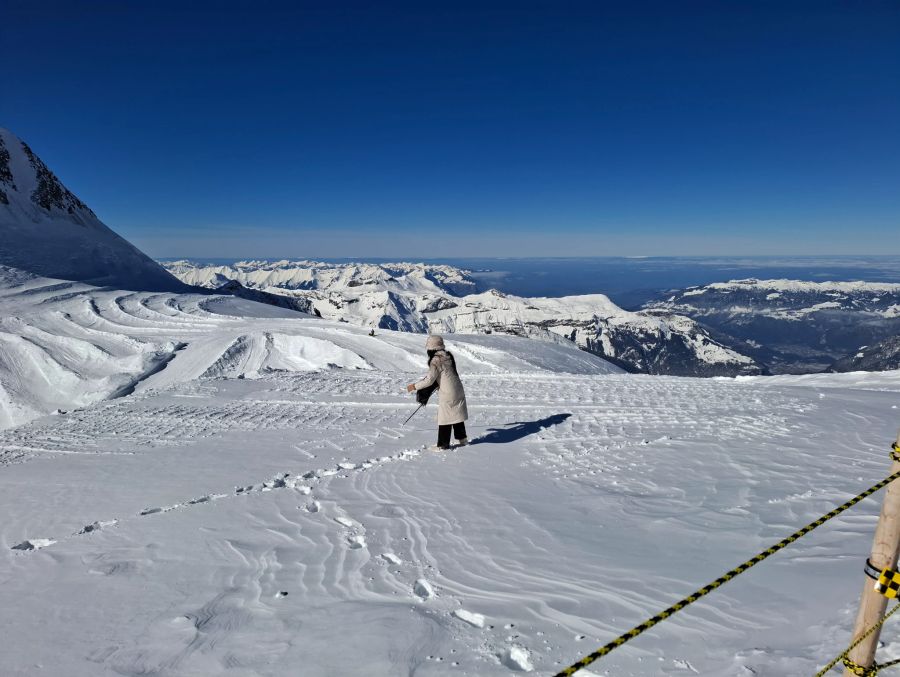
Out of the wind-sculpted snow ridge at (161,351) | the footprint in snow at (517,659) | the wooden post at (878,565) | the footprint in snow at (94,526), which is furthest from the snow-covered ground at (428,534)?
the wind-sculpted snow ridge at (161,351)

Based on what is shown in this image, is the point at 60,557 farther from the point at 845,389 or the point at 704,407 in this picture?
the point at 845,389

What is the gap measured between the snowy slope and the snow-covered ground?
36282 millimetres

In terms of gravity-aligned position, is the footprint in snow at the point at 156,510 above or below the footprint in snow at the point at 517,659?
below

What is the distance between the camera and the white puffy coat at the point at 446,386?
836cm

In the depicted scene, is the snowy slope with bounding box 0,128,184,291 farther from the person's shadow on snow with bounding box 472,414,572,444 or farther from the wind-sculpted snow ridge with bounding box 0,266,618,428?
the person's shadow on snow with bounding box 472,414,572,444

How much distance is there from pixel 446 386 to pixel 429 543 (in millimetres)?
3589

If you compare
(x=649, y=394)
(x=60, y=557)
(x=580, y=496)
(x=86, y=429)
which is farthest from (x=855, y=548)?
(x=86, y=429)

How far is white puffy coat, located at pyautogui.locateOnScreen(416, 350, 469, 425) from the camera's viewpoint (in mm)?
8359

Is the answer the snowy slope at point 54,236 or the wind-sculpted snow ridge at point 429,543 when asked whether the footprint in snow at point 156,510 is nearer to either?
the wind-sculpted snow ridge at point 429,543

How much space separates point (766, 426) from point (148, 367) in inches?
923

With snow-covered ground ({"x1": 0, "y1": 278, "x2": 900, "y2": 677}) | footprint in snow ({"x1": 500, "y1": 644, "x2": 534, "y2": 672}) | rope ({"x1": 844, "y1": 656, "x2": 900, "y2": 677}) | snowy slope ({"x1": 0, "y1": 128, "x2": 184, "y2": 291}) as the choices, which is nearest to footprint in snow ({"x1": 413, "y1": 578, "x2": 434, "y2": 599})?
snow-covered ground ({"x1": 0, "y1": 278, "x2": 900, "y2": 677})

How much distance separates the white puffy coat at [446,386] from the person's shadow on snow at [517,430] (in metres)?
1.02

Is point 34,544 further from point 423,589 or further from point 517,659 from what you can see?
point 517,659

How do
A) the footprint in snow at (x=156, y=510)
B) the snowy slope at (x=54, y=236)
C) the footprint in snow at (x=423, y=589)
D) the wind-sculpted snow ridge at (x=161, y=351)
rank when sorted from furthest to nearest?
the snowy slope at (x=54, y=236)
the wind-sculpted snow ridge at (x=161, y=351)
the footprint in snow at (x=156, y=510)
the footprint in snow at (x=423, y=589)
